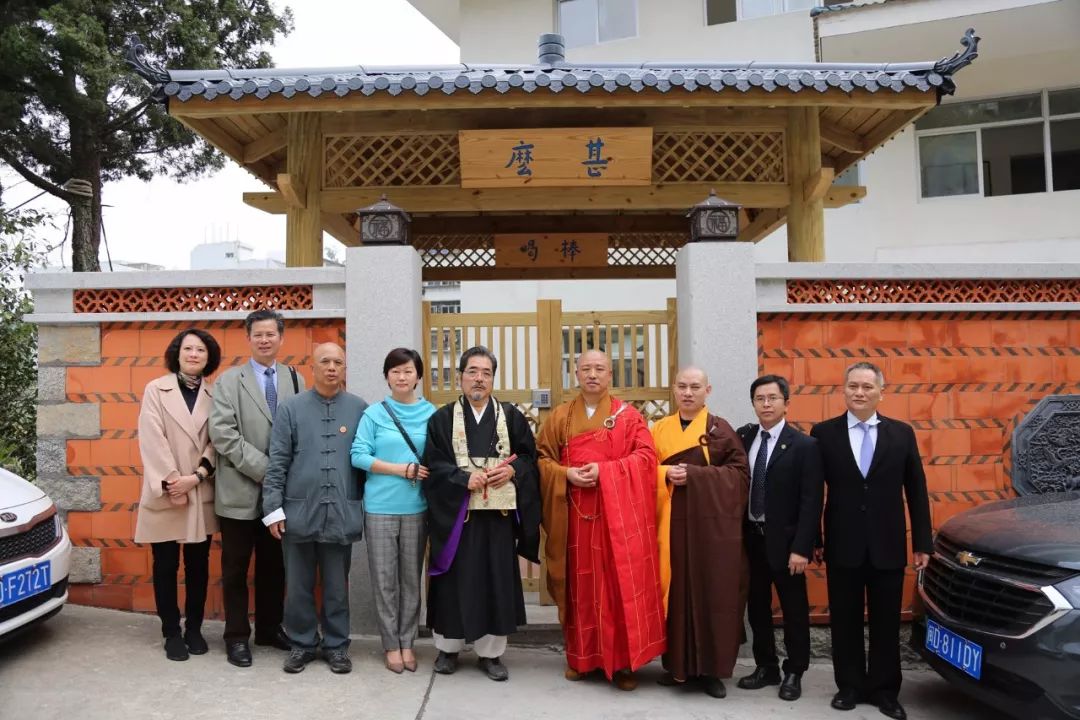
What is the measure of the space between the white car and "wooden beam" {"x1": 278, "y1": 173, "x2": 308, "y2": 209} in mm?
2529

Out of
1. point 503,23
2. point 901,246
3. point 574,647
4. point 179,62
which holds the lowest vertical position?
point 574,647

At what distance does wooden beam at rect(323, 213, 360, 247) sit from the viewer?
22.1ft

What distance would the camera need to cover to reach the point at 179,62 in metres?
11.0

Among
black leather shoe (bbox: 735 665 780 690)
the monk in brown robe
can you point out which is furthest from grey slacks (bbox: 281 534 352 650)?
black leather shoe (bbox: 735 665 780 690)

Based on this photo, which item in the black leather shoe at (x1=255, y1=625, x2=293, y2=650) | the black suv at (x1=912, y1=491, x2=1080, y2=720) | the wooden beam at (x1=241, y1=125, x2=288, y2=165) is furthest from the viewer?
the wooden beam at (x1=241, y1=125, x2=288, y2=165)

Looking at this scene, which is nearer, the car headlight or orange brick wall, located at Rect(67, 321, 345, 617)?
the car headlight

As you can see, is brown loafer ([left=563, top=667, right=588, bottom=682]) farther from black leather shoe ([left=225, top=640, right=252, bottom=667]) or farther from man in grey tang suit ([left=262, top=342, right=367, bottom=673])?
black leather shoe ([left=225, top=640, right=252, bottom=667])

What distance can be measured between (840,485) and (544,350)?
204cm

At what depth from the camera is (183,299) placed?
16.1 ft

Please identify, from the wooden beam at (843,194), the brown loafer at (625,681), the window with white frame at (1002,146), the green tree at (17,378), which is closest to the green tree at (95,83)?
the green tree at (17,378)

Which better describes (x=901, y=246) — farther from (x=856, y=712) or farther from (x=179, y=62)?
(x=179, y=62)

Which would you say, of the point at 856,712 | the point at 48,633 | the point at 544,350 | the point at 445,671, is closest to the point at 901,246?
the point at 544,350

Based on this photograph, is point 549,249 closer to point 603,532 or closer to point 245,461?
point 603,532

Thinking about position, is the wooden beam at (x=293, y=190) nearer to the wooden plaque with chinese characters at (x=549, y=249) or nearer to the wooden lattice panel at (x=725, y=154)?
the wooden plaque with chinese characters at (x=549, y=249)
